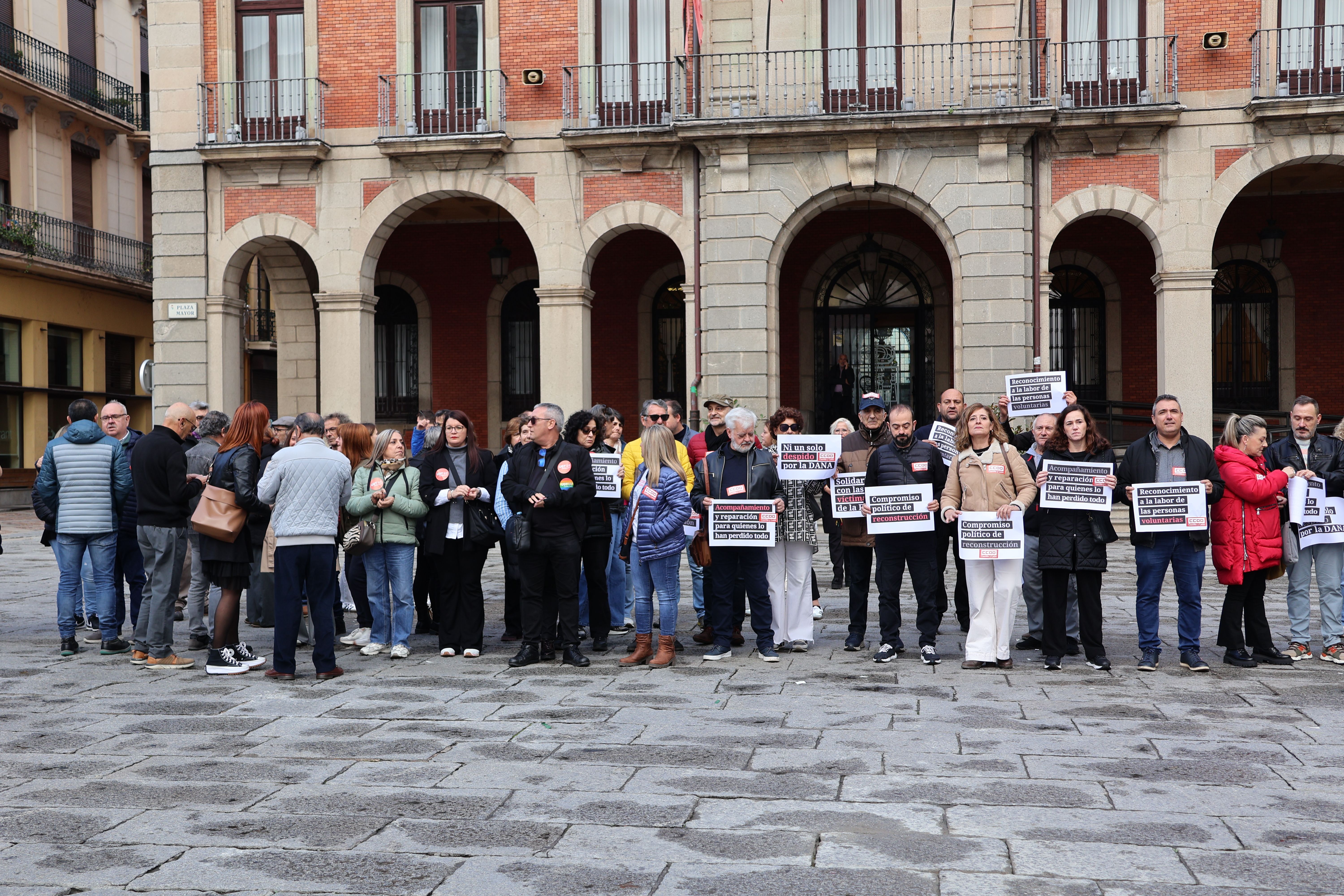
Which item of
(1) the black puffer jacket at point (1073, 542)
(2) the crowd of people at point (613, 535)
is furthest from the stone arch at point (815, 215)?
(1) the black puffer jacket at point (1073, 542)

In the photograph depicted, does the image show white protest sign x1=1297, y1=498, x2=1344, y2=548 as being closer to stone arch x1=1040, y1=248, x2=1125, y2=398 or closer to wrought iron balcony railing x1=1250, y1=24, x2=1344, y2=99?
wrought iron balcony railing x1=1250, y1=24, x2=1344, y2=99

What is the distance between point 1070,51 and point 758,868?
17.7 m

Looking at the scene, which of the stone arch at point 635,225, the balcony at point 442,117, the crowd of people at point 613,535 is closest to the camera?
the crowd of people at point 613,535

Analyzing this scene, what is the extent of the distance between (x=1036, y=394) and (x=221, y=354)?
15.0m

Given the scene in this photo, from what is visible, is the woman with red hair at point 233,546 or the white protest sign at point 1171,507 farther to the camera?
the woman with red hair at point 233,546

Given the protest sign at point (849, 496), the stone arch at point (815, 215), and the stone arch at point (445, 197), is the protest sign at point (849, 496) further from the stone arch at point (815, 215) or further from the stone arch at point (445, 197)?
the stone arch at point (445, 197)

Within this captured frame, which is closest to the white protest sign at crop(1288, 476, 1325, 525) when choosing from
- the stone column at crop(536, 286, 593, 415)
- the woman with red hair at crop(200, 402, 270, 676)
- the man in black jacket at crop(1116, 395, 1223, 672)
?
the man in black jacket at crop(1116, 395, 1223, 672)

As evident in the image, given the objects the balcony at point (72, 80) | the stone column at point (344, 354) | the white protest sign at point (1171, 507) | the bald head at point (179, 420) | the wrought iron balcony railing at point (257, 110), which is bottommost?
the white protest sign at point (1171, 507)

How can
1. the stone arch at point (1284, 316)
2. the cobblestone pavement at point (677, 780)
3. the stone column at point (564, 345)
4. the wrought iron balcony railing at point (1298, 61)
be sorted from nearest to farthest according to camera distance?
the cobblestone pavement at point (677, 780) < the wrought iron balcony railing at point (1298, 61) < the stone column at point (564, 345) < the stone arch at point (1284, 316)

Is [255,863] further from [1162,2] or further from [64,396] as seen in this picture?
[64,396]

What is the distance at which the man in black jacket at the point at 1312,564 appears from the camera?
350 inches

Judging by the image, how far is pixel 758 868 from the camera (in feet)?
15.1

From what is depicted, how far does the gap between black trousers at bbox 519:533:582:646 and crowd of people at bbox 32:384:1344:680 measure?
2cm

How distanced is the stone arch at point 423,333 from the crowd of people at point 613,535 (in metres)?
14.7
